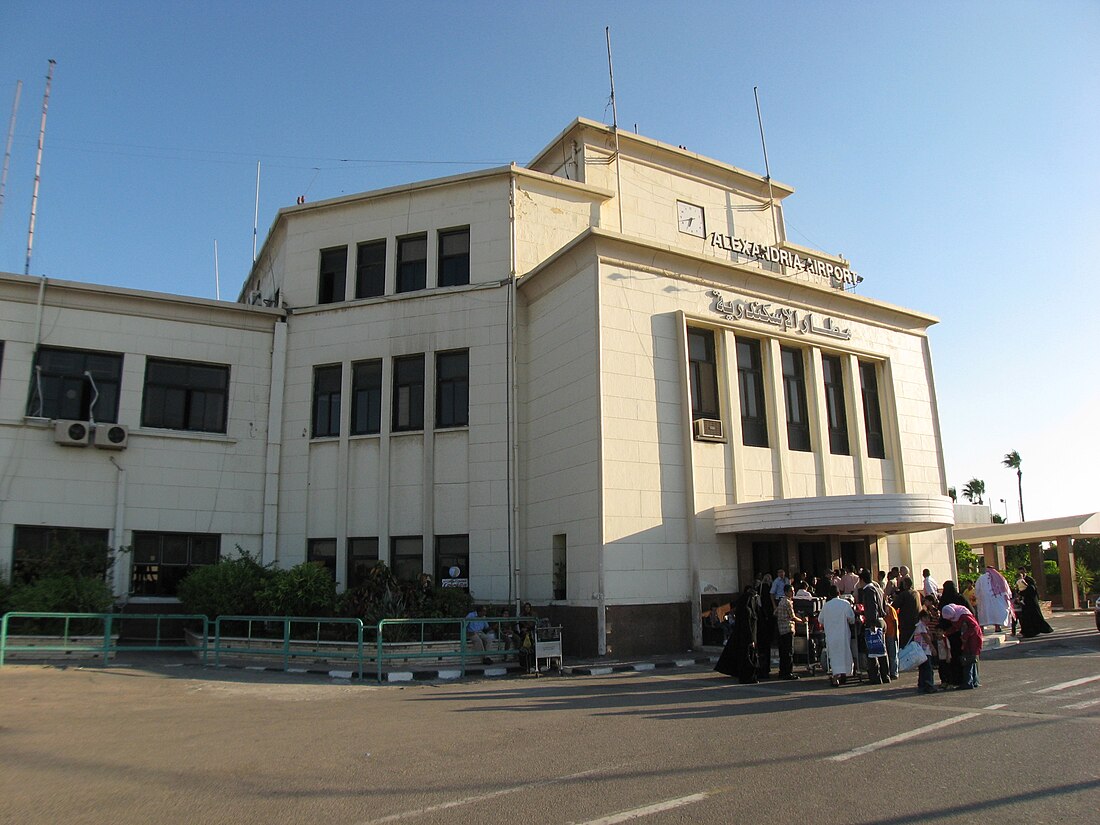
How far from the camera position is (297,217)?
75.4 feet

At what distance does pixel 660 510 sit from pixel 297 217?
44.7 feet

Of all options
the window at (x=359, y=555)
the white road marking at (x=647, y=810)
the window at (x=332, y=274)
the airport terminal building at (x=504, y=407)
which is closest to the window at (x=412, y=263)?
the airport terminal building at (x=504, y=407)

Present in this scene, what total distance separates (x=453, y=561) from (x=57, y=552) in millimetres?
9301

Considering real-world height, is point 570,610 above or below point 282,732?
above

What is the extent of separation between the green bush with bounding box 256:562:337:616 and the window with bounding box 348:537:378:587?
2751 millimetres

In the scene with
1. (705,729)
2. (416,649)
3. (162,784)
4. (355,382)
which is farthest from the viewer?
(355,382)

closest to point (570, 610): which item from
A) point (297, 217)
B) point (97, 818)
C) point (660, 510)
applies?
point (660, 510)

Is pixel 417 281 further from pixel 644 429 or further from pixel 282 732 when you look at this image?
pixel 282 732

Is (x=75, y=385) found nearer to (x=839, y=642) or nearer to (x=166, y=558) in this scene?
(x=166, y=558)

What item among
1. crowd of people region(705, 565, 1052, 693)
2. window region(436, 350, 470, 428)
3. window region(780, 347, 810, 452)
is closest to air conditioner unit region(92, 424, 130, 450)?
window region(436, 350, 470, 428)

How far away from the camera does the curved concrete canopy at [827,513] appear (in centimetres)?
1695

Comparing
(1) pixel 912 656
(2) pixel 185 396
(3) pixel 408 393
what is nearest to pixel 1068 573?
(1) pixel 912 656

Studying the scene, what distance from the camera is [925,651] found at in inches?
466

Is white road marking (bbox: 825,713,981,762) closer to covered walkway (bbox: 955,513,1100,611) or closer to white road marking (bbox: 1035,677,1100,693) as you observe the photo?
white road marking (bbox: 1035,677,1100,693)
